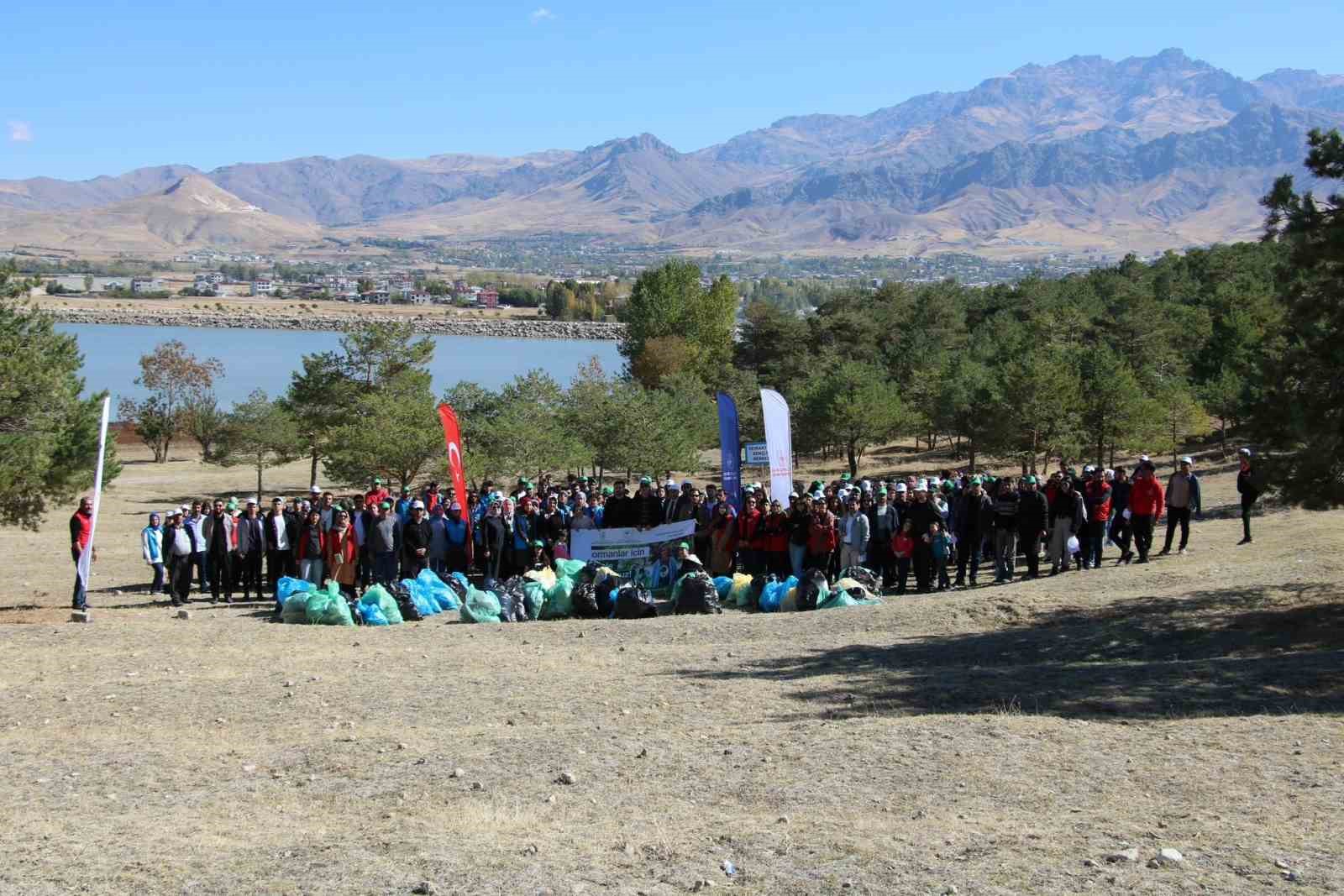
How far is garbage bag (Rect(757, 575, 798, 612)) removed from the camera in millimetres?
18406

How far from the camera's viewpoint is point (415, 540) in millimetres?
19547

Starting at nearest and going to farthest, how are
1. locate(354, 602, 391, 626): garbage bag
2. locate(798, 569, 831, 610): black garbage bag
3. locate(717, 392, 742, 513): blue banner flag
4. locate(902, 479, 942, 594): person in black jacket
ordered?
locate(354, 602, 391, 626): garbage bag → locate(798, 569, 831, 610): black garbage bag → locate(902, 479, 942, 594): person in black jacket → locate(717, 392, 742, 513): blue banner flag

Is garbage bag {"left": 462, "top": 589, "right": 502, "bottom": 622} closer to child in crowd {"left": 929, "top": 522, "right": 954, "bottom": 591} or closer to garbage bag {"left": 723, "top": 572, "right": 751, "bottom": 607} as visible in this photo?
garbage bag {"left": 723, "top": 572, "right": 751, "bottom": 607}

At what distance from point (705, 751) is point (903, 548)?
9.58 metres

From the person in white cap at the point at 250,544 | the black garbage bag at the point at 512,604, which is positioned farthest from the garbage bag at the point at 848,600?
the person in white cap at the point at 250,544

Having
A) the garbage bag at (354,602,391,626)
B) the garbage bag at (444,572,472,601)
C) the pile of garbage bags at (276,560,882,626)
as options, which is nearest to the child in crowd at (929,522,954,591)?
the pile of garbage bags at (276,560,882,626)

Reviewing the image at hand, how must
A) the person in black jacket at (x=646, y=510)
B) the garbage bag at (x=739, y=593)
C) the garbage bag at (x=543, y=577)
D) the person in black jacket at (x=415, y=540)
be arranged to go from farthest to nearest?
the person in black jacket at (x=646, y=510) → the person in black jacket at (x=415, y=540) → the garbage bag at (x=739, y=593) → the garbage bag at (x=543, y=577)

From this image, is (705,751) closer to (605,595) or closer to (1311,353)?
(605,595)

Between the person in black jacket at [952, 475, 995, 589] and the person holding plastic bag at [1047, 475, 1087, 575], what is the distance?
931 millimetres

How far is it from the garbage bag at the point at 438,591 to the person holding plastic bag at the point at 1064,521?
874 cm


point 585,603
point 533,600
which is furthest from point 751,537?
point 533,600

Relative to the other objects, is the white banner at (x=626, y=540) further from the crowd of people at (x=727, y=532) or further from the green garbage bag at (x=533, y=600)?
the green garbage bag at (x=533, y=600)

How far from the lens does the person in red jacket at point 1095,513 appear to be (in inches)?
767

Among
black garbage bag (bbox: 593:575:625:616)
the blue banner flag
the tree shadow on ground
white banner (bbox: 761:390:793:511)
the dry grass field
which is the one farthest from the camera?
the blue banner flag
